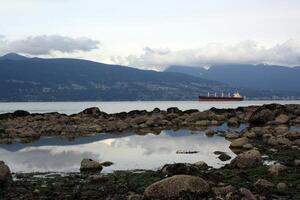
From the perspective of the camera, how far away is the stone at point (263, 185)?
616 inches

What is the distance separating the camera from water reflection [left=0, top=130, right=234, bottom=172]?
24.7m

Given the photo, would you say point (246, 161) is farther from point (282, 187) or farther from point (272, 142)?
point (272, 142)

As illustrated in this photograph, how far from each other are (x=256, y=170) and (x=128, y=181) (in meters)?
5.61

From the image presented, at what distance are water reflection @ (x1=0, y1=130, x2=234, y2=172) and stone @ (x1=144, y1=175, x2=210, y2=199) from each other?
8.16 meters

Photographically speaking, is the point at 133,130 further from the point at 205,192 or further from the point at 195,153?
the point at 205,192

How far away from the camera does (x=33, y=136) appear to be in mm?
41625

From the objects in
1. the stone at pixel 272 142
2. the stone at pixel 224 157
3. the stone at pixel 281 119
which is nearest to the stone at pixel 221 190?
the stone at pixel 224 157

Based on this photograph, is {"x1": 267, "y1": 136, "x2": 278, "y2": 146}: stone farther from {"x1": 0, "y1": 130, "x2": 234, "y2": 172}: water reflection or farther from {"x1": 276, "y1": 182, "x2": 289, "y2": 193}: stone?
{"x1": 276, "y1": 182, "x2": 289, "y2": 193}: stone

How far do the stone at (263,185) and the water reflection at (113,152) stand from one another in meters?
6.59

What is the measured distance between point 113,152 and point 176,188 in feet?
54.0

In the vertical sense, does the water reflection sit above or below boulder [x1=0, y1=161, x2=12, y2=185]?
below

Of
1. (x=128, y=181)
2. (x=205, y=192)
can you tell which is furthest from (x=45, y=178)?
(x=205, y=192)

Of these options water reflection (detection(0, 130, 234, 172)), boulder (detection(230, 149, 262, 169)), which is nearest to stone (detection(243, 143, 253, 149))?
water reflection (detection(0, 130, 234, 172))

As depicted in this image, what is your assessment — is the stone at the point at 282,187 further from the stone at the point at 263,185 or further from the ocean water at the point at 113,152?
the ocean water at the point at 113,152
